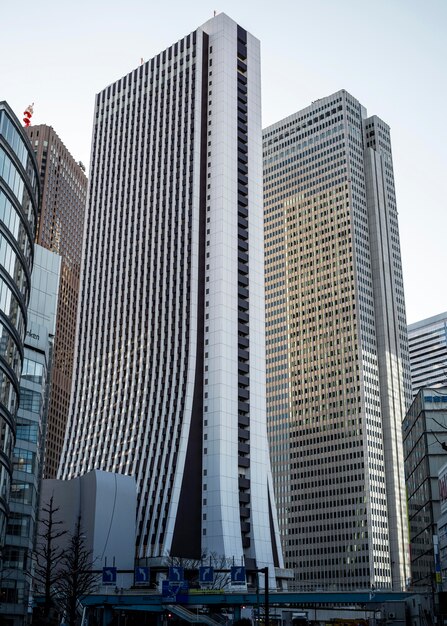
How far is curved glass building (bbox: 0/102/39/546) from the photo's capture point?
224 ft

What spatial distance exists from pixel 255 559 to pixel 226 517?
10399 mm

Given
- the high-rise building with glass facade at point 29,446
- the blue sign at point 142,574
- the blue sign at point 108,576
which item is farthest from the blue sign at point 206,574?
the high-rise building with glass facade at point 29,446

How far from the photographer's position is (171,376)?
15950cm

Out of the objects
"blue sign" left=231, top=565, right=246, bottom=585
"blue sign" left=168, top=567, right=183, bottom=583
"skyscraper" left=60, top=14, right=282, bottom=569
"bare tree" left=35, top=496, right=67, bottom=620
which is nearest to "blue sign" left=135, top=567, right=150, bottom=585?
"blue sign" left=168, top=567, right=183, bottom=583

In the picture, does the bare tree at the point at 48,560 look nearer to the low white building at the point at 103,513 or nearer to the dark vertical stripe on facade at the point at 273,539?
the low white building at the point at 103,513

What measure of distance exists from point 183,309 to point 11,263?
93768mm

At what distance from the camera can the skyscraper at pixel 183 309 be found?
149375 millimetres

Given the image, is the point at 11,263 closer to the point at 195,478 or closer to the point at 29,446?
the point at 29,446

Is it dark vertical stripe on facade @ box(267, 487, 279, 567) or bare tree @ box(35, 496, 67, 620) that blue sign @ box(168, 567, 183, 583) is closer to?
bare tree @ box(35, 496, 67, 620)

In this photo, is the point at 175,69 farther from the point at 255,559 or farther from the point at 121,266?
the point at 255,559

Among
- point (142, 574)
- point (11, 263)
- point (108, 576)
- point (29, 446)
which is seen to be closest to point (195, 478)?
point (142, 574)

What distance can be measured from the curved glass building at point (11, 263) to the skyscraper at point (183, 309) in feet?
254

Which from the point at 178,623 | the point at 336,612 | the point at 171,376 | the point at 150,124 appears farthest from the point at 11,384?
the point at 150,124

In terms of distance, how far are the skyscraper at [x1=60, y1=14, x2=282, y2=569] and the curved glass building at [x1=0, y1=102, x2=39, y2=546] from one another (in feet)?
254
